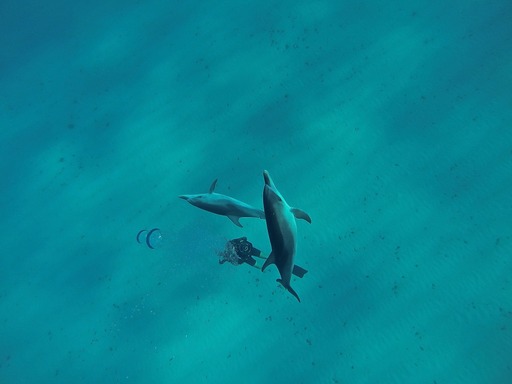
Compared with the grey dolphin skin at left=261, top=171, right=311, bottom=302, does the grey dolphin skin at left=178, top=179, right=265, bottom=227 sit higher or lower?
lower

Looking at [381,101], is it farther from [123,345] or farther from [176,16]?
[123,345]

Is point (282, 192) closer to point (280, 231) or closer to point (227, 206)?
point (227, 206)

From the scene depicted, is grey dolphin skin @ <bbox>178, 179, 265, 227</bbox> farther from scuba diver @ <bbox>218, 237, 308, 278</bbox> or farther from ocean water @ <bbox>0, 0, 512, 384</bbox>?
ocean water @ <bbox>0, 0, 512, 384</bbox>

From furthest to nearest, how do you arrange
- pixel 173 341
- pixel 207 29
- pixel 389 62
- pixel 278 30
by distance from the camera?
pixel 207 29 < pixel 278 30 < pixel 389 62 < pixel 173 341

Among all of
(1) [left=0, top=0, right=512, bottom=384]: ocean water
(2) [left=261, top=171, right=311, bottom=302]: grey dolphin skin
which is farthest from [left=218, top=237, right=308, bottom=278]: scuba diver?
(2) [left=261, top=171, right=311, bottom=302]: grey dolphin skin

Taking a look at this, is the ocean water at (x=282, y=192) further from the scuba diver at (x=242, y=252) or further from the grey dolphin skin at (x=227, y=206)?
the grey dolphin skin at (x=227, y=206)

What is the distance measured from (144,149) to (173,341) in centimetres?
379

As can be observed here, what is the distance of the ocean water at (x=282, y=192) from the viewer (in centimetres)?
495

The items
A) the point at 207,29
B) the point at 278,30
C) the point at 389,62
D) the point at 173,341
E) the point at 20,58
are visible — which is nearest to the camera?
the point at 173,341

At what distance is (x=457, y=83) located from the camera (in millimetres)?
5703

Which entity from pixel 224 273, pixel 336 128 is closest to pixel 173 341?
pixel 224 273

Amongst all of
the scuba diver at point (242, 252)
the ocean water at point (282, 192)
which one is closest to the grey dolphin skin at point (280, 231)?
the scuba diver at point (242, 252)

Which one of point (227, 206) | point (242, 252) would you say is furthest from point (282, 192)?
point (227, 206)

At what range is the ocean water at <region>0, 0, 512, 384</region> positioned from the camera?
195 inches
